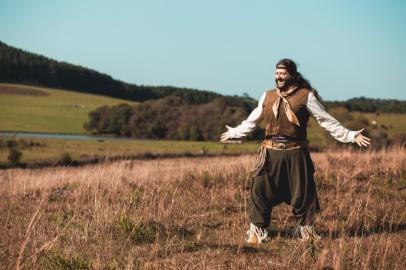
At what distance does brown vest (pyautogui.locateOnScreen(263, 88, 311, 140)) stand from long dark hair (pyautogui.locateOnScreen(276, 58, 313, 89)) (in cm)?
12

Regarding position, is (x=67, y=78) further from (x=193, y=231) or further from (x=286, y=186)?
(x=286, y=186)

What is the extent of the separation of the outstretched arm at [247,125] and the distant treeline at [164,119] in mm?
79920

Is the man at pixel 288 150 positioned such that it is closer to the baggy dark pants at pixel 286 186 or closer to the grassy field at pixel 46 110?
the baggy dark pants at pixel 286 186

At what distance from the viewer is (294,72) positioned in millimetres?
6617

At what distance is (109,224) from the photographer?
6391 mm

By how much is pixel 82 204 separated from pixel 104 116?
102 meters

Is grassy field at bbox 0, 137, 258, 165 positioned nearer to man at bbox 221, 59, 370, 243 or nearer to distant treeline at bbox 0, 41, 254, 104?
man at bbox 221, 59, 370, 243

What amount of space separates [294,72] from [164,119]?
313 feet

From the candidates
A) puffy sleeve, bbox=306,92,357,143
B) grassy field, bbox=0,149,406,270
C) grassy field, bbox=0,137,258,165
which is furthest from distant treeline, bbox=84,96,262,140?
puffy sleeve, bbox=306,92,357,143

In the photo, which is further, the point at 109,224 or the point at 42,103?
the point at 42,103

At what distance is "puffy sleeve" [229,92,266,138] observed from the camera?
22.1ft

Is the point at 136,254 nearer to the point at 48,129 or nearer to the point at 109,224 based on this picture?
the point at 109,224

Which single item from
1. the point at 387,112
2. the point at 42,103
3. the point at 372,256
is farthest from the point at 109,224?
the point at 42,103

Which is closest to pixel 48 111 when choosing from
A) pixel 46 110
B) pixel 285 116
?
pixel 46 110
